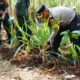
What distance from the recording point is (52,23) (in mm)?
4590

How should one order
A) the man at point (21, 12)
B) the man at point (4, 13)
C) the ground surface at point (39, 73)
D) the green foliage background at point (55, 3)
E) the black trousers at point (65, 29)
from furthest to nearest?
the green foliage background at point (55, 3) → the man at point (4, 13) → the man at point (21, 12) → the black trousers at point (65, 29) → the ground surface at point (39, 73)

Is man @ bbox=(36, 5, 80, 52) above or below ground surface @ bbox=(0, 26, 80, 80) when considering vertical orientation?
above

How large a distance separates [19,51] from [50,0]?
375 cm

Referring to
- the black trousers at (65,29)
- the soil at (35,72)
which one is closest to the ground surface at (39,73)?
the soil at (35,72)

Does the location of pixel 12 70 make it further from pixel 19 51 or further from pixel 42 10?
pixel 42 10

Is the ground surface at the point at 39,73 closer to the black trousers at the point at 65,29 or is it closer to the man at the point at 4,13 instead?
the black trousers at the point at 65,29

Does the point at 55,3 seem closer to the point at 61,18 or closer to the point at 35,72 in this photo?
the point at 61,18

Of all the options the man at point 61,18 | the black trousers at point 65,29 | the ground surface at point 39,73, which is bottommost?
the ground surface at point 39,73

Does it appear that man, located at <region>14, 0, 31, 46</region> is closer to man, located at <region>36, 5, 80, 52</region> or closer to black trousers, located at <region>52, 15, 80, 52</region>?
black trousers, located at <region>52, 15, 80, 52</region>

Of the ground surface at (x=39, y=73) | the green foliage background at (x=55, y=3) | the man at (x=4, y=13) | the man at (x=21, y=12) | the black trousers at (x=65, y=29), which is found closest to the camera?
the ground surface at (x=39, y=73)

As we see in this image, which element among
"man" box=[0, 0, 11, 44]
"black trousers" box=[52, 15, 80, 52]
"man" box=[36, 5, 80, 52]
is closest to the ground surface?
"black trousers" box=[52, 15, 80, 52]

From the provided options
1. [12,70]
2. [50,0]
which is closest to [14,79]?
[12,70]

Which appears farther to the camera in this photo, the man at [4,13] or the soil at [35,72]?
the man at [4,13]

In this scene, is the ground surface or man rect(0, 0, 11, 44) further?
man rect(0, 0, 11, 44)
